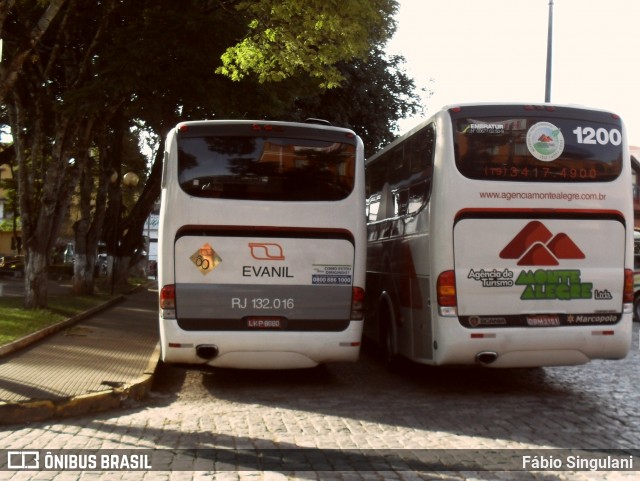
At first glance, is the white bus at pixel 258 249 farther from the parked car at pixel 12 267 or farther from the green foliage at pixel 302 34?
the parked car at pixel 12 267

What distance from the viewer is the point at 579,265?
31.6ft

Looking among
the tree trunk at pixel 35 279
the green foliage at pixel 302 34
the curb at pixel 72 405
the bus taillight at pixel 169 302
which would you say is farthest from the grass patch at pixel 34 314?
the green foliage at pixel 302 34

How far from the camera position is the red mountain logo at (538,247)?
952cm

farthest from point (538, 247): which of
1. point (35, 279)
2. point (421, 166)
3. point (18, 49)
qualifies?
point (35, 279)

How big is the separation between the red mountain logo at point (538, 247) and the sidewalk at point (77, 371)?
4594 millimetres

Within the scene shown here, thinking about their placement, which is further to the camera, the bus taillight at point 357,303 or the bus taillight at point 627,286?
the bus taillight at point 357,303

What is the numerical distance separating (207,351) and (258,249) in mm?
1371

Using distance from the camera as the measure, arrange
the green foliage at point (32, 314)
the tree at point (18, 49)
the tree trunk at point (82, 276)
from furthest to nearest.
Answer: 1. the tree trunk at point (82, 276)
2. the green foliage at point (32, 314)
3. the tree at point (18, 49)

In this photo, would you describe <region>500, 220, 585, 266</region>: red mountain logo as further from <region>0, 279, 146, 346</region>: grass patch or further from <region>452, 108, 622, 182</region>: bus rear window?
<region>0, 279, 146, 346</region>: grass patch

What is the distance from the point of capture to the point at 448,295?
941 centimetres

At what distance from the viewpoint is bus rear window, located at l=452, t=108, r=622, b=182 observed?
955cm

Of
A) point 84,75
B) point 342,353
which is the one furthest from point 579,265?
point 84,75

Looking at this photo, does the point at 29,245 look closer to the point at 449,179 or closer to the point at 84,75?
the point at 84,75

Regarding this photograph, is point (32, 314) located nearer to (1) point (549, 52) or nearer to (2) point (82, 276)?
(2) point (82, 276)
